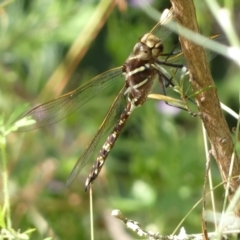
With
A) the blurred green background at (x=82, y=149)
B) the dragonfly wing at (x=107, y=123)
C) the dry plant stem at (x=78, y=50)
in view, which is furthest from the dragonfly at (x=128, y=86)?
the dry plant stem at (x=78, y=50)

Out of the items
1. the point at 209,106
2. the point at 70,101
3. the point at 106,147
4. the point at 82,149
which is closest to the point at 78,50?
the point at 82,149

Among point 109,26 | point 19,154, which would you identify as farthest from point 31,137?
point 109,26

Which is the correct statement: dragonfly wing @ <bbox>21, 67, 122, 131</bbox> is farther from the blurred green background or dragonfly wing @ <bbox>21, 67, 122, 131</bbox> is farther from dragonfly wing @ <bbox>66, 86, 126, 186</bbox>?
the blurred green background

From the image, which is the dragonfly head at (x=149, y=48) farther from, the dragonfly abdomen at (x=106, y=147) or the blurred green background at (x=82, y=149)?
the blurred green background at (x=82, y=149)

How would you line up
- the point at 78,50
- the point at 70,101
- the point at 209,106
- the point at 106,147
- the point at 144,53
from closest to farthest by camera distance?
1. the point at 209,106
2. the point at 144,53
3. the point at 106,147
4. the point at 70,101
5. the point at 78,50

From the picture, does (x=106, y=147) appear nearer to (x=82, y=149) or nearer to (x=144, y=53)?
(x=144, y=53)

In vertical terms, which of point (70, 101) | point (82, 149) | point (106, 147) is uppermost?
point (82, 149)
